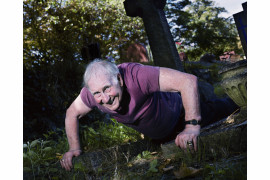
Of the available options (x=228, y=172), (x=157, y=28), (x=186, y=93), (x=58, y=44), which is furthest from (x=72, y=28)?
(x=228, y=172)

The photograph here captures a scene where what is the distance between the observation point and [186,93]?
5.21 feet

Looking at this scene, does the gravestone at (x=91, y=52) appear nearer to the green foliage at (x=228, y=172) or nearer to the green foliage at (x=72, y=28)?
the green foliage at (x=72, y=28)

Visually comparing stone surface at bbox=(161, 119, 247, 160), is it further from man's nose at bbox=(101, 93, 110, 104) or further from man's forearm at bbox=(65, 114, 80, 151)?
man's forearm at bbox=(65, 114, 80, 151)

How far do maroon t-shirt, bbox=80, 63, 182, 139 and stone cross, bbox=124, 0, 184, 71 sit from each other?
102 centimetres

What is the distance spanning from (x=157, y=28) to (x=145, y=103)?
1.48m

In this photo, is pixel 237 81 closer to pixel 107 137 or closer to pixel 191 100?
pixel 191 100

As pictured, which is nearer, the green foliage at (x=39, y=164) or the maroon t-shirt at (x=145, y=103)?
the maroon t-shirt at (x=145, y=103)

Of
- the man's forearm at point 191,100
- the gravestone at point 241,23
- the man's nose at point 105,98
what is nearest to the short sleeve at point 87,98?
the man's nose at point 105,98

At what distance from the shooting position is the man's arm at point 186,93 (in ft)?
4.85

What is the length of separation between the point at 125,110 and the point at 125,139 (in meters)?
0.87

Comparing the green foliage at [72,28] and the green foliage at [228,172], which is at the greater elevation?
the green foliage at [72,28]
